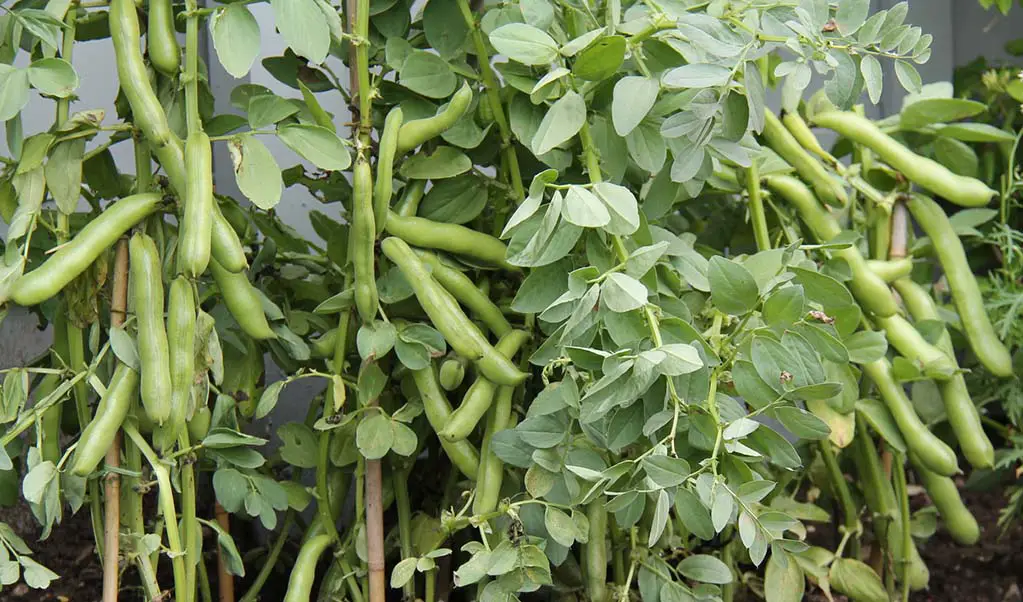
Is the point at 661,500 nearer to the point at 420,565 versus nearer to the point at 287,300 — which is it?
the point at 420,565

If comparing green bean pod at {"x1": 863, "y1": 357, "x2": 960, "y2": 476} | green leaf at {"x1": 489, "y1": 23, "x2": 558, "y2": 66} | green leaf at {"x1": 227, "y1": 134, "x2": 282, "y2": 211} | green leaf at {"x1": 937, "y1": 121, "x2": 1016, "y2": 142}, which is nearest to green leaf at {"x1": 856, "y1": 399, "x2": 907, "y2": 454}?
green bean pod at {"x1": 863, "y1": 357, "x2": 960, "y2": 476}

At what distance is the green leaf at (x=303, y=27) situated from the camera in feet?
2.15

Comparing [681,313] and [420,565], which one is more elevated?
[681,313]

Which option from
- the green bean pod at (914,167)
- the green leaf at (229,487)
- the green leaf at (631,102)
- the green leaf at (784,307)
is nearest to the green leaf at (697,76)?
the green leaf at (631,102)

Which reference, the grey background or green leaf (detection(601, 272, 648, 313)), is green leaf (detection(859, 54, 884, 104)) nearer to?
green leaf (detection(601, 272, 648, 313))

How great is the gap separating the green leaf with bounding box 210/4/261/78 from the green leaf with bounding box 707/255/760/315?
0.36 metres

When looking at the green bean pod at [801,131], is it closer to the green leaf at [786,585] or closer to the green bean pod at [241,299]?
the green leaf at [786,585]

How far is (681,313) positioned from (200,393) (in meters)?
0.37

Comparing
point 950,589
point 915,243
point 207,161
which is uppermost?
point 207,161

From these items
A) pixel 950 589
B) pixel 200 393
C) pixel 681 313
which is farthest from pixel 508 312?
pixel 950 589

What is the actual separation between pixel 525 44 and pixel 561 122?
0.06 metres

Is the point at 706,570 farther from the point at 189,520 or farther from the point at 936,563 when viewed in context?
the point at 936,563

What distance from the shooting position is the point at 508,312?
856mm

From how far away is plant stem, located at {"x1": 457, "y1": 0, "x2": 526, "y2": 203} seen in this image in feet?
2.67
